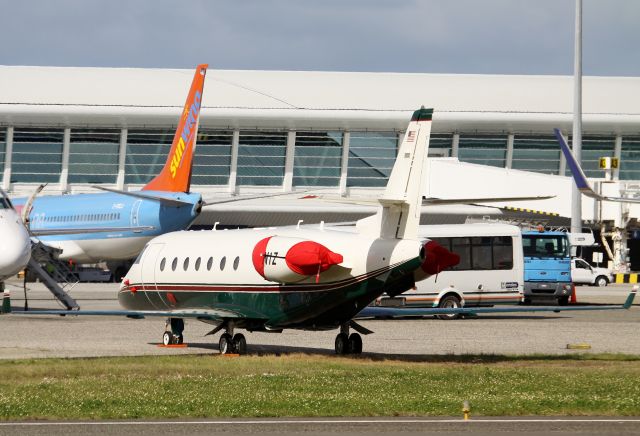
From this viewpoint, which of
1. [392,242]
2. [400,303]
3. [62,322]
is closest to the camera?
[392,242]

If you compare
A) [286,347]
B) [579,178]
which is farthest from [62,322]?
[579,178]

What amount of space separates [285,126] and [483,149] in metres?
13.4

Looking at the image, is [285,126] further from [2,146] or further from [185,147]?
[185,147]

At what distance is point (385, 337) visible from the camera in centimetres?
3084

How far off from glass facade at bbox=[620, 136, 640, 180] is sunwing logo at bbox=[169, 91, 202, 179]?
139 feet

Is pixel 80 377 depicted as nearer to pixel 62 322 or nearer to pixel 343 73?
pixel 62 322

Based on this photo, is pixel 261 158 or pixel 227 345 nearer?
pixel 227 345

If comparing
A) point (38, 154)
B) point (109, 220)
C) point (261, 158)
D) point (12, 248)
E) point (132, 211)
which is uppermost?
point (261, 158)

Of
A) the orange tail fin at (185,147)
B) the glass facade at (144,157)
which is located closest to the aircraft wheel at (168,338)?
the orange tail fin at (185,147)

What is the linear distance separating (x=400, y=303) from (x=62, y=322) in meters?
10.1

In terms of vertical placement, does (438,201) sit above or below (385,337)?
above

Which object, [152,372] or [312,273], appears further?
[312,273]

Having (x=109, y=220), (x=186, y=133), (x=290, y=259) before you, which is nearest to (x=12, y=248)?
(x=290, y=259)

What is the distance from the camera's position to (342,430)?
14891 millimetres
